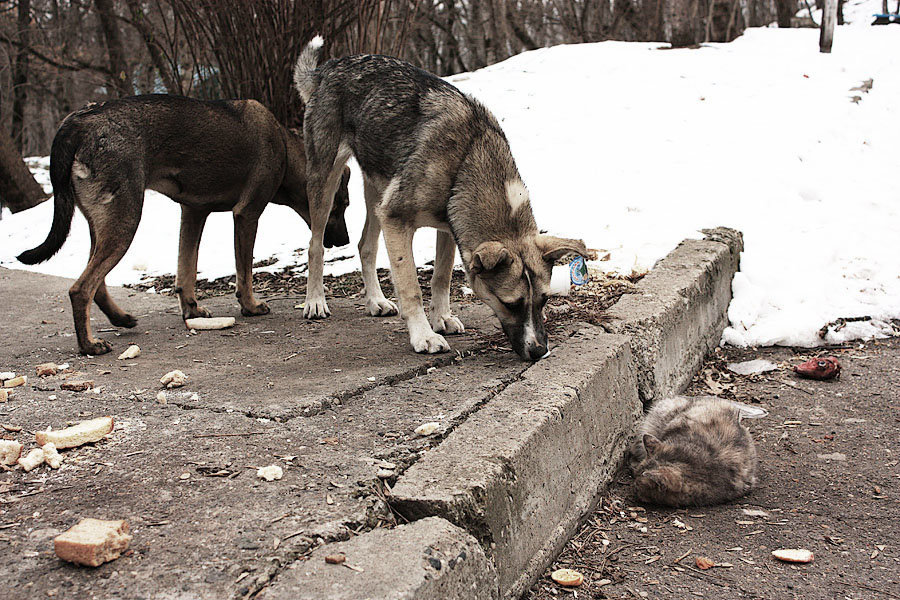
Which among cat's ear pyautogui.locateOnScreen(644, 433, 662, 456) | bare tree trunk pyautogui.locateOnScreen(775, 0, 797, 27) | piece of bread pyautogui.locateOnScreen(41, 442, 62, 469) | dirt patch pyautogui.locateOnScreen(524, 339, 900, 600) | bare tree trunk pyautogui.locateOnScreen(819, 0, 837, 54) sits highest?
bare tree trunk pyautogui.locateOnScreen(775, 0, 797, 27)

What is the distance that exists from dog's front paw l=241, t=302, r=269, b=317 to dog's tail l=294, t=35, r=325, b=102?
62.5 inches

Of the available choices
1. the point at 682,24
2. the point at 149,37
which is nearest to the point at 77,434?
the point at 149,37

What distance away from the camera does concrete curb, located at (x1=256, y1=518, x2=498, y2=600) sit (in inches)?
71.6

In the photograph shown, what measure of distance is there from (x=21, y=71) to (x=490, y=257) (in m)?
19.5

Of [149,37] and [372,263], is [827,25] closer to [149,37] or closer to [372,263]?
[372,263]

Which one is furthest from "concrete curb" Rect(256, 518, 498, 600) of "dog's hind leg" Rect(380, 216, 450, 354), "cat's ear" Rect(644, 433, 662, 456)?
"dog's hind leg" Rect(380, 216, 450, 354)

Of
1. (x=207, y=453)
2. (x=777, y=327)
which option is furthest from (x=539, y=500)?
(x=777, y=327)

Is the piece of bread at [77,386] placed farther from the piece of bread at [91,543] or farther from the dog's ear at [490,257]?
the dog's ear at [490,257]

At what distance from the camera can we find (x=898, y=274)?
5977mm

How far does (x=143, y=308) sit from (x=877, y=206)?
6673 millimetres

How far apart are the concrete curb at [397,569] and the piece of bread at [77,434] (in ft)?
3.99

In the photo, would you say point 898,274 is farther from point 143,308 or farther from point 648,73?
point 143,308

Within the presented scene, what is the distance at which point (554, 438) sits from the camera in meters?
2.93

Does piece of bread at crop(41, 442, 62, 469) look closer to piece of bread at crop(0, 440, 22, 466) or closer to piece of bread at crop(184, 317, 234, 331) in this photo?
piece of bread at crop(0, 440, 22, 466)
